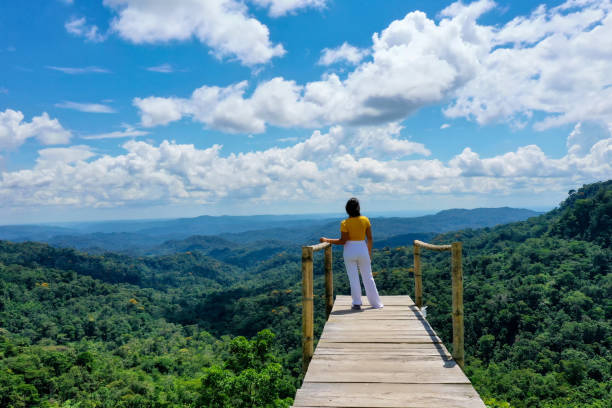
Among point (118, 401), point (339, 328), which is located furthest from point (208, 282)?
point (339, 328)

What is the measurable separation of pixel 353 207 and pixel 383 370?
2701 millimetres

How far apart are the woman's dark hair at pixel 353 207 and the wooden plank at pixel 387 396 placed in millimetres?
2964

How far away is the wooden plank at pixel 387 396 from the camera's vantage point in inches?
118

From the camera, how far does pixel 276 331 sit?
57.0m

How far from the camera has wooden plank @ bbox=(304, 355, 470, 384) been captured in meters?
3.47

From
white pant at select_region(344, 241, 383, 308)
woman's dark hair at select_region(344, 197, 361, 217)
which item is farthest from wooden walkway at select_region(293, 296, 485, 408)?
woman's dark hair at select_region(344, 197, 361, 217)

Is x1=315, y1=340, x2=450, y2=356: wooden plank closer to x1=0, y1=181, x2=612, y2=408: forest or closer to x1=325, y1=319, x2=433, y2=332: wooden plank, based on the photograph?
x1=325, y1=319, x2=433, y2=332: wooden plank

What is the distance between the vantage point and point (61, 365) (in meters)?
35.9

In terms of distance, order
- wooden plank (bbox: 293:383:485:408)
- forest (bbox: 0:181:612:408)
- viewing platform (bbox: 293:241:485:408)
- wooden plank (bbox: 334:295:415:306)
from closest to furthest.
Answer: wooden plank (bbox: 293:383:485:408), viewing platform (bbox: 293:241:485:408), wooden plank (bbox: 334:295:415:306), forest (bbox: 0:181:612:408)

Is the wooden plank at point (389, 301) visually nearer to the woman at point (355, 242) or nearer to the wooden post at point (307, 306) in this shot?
the woman at point (355, 242)

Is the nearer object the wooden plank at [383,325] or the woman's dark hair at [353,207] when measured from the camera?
the wooden plank at [383,325]

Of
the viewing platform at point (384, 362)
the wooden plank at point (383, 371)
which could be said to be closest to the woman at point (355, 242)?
the viewing platform at point (384, 362)

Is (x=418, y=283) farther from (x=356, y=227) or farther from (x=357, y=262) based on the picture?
(x=356, y=227)

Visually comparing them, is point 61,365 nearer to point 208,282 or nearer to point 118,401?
point 118,401
